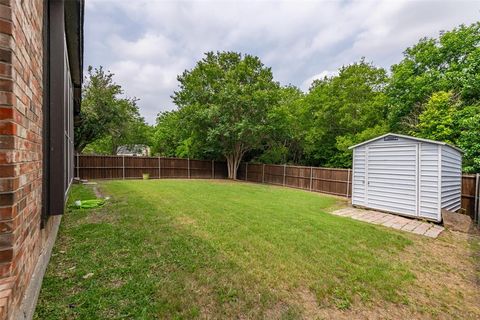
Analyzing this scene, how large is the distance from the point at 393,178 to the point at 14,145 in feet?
28.2

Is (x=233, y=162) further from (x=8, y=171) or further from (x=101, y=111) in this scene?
(x=8, y=171)

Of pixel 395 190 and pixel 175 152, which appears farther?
pixel 175 152

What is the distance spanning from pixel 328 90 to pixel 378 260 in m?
16.3

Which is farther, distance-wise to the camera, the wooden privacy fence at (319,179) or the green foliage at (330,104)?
the green foliage at (330,104)

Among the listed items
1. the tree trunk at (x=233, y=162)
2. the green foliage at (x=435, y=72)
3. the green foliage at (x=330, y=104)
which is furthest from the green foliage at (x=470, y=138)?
the tree trunk at (x=233, y=162)

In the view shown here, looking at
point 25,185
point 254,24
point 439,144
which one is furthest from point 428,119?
point 25,185

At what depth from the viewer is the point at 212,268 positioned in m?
3.04

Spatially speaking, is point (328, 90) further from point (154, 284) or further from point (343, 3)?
point (154, 284)

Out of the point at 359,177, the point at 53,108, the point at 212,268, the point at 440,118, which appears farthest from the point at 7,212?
the point at 440,118

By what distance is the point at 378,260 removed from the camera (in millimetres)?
3656

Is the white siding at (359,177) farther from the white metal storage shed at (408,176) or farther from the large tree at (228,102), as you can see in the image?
the large tree at (228,102)

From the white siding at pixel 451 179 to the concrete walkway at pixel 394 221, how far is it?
1.01 metres

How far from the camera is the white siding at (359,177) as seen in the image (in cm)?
811

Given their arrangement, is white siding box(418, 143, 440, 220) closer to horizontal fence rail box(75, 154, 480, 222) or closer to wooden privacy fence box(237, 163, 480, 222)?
wooden privacy fence box(237, 163, 480, 222)
